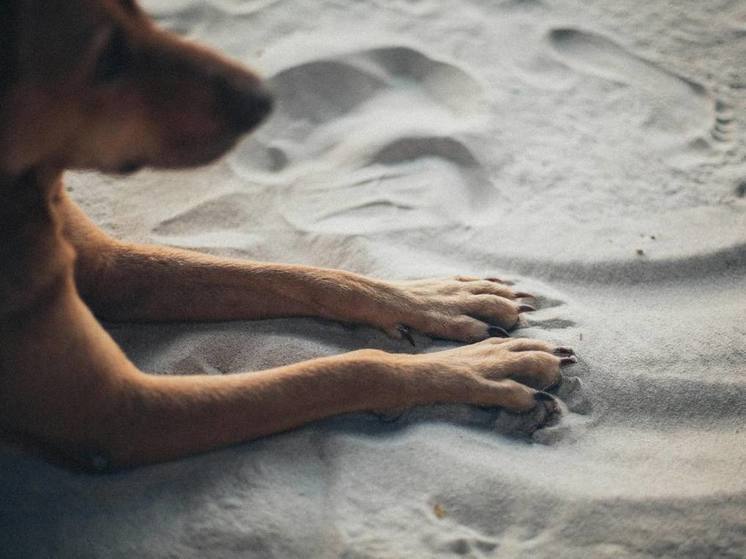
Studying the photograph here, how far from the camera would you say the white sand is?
2.16 meters

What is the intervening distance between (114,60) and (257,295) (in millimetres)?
992

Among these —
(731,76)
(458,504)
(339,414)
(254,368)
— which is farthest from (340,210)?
(731,76)

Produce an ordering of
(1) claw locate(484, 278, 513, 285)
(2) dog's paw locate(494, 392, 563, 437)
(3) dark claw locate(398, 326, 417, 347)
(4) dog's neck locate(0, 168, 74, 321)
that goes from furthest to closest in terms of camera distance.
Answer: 1. (1) claw locate(484, 278, 513, 285)
2. (3) dark claw locate(398, 326, 417, 347)
3. (2) dog's paw locate(494, 392, 563, 437)
4. (4) dog's neck locate(0, 168, 74, 321)

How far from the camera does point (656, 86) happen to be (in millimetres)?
3676

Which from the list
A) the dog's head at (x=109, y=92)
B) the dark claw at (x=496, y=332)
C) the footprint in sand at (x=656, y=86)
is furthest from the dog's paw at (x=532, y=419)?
the footprint in sand at (x=656, y=86)

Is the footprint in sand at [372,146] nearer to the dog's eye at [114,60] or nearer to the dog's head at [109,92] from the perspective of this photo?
the dog's head at [109,92]

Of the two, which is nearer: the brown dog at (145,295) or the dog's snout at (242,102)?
the brown dog at (145,295)

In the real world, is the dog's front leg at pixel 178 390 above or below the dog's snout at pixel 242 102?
below

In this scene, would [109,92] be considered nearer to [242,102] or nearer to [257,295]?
[242,102]

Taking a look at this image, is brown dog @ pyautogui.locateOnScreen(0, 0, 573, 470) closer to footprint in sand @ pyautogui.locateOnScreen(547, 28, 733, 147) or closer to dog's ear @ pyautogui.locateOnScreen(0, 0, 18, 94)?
dog's ear @ pyautogui.locateOnScreen(0, 0, 18, 94)

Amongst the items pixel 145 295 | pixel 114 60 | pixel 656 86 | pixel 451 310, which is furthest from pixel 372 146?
pixel 114 60

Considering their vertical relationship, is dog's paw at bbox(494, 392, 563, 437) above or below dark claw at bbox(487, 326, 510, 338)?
below

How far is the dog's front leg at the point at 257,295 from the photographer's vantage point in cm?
265

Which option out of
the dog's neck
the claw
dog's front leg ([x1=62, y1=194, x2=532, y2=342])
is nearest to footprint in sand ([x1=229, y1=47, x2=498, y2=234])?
the claw
